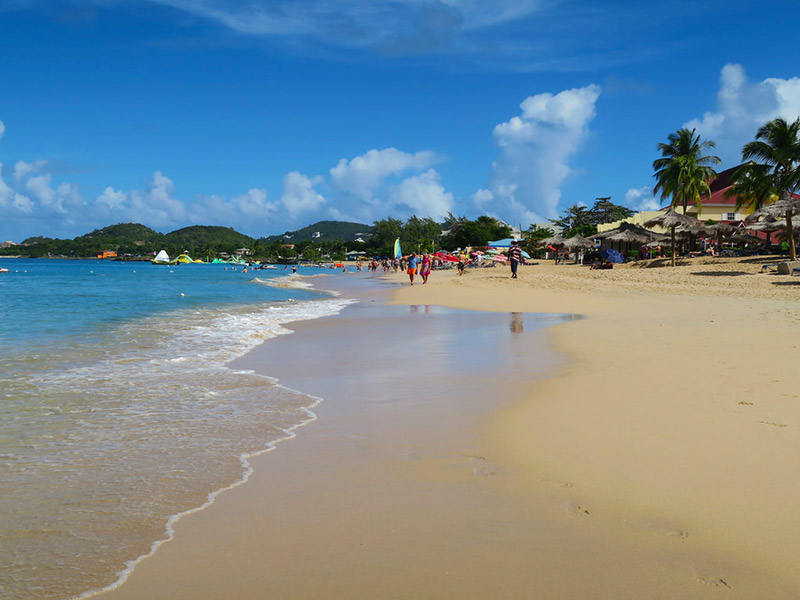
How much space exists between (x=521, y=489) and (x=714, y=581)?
3.82ft

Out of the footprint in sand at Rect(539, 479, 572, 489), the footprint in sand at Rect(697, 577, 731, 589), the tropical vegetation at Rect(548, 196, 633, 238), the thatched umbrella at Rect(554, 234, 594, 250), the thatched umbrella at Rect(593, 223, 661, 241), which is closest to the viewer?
the footprint in sand at Rect(697, 577, 731, 589)

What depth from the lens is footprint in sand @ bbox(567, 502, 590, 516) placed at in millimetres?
3018

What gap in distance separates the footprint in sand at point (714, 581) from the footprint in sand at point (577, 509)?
0.69 meters

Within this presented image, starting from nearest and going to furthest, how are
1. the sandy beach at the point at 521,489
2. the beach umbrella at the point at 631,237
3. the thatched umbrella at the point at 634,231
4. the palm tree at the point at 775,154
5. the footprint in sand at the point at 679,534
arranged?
1. the sandy beach at the point at 521,489
2. the footprint in sand at the point at 679,534
3. the palm tree at the point at 775,154
4. the beach umbrella at the point at 631,237
5. the thatched umbrella at the point at 634,231

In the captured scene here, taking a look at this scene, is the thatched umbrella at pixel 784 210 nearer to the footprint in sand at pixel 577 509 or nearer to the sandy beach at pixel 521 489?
the sandy beach at pixel 521 489

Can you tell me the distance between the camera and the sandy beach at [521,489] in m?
2.44

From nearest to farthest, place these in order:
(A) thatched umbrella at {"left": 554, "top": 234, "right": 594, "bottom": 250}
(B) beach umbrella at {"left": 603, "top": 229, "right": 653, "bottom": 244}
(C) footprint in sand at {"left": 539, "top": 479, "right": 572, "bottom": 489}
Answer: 1. (C) footprint in sand at {"left": 539, "top": 479, "right": 572, "bottom": 489}
2. (B) beach umbrella at {"left": 603, "top": 229, "right": 653, "bottom": 244}
3. (A) thatched umbrella at {"left": 554, "top": 234, "right": 594, "bottom": 250}

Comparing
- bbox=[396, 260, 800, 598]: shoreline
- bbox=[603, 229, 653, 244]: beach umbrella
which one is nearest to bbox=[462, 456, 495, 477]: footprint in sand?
bbox=[396, 260, 800, 598]: shoreline

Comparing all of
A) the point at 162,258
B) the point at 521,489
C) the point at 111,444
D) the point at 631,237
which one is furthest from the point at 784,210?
the point at 162,258

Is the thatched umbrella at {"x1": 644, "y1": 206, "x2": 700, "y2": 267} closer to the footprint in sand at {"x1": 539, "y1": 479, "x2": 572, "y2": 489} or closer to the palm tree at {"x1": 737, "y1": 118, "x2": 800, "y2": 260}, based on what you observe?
the palm tree at {"x1": 737, "y1": 118, "x2": 800, "y2": 260}

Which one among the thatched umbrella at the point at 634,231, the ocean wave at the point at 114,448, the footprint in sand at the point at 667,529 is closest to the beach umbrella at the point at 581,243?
the thatched umbrella at the point at 634,231

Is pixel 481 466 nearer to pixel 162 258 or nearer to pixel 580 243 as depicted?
pixel 580 243

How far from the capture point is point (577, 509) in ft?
10.1

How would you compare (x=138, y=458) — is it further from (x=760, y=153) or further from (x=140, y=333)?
(x=760, y=153)
